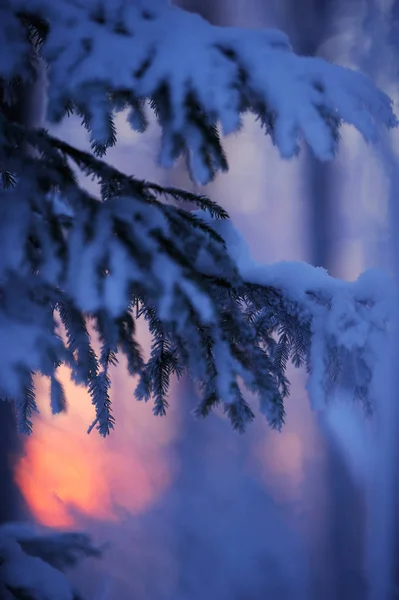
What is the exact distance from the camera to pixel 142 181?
1.20 metres

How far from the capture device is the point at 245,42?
119 cm

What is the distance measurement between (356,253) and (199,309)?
420 cm

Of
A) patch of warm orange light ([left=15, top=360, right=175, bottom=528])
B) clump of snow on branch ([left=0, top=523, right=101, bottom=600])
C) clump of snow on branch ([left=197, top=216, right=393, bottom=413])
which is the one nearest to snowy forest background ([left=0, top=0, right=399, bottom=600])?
patch of warm orange light ([left=15, top=360, right=175, bottom=528])

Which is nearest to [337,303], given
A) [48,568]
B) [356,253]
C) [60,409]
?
[60,409]

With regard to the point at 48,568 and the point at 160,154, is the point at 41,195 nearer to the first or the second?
the point at 160,154

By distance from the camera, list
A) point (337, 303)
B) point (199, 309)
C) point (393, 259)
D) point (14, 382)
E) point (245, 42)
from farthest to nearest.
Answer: point (393, 259)
point (337, 303)
point (245, 42)
point (199, 309)
point (14, 382)

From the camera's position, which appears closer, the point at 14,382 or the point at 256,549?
the point at 14,382

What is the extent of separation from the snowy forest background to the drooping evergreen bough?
3.70m

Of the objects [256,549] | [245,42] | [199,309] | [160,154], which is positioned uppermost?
[256,549]

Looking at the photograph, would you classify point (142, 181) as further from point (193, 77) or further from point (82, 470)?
point (82, 470)

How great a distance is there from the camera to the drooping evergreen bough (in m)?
1.05

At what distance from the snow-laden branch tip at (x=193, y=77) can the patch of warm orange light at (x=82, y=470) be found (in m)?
4.05

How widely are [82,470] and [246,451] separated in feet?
5.52

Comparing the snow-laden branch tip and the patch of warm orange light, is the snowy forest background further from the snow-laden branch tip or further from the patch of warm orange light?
the snow-laden branch tip
